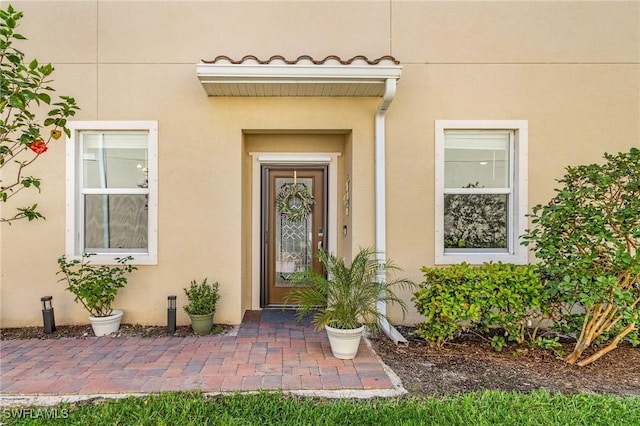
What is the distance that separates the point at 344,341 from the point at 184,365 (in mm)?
1515

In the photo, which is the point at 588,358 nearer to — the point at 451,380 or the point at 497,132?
the point at 451,380

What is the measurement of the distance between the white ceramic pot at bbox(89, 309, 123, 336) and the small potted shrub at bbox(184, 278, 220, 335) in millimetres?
824

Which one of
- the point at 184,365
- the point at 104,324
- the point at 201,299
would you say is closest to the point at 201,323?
the point at 201,299

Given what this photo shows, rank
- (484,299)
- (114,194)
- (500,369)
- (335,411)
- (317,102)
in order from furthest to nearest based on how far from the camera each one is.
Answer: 1. (114,194)
2. (317,102)
3. (484,299)
4. (500,369)
5. (335,411)

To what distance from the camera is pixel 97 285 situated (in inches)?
163

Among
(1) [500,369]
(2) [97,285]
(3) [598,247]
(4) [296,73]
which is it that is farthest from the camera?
(2) [97,285]

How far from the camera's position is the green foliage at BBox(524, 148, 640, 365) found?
3.12m

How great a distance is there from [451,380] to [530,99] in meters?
3.61

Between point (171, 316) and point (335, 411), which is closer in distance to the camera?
point (335, 411)

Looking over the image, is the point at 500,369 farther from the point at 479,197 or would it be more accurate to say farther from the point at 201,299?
the point at 201,299

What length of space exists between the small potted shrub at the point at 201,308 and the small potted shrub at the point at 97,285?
847 mm

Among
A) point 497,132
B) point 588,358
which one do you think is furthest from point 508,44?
point 588,358

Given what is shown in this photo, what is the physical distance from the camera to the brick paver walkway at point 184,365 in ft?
9.62

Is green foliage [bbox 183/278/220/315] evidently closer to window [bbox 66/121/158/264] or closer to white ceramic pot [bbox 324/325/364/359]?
window [bbox 66/121/158/264]
